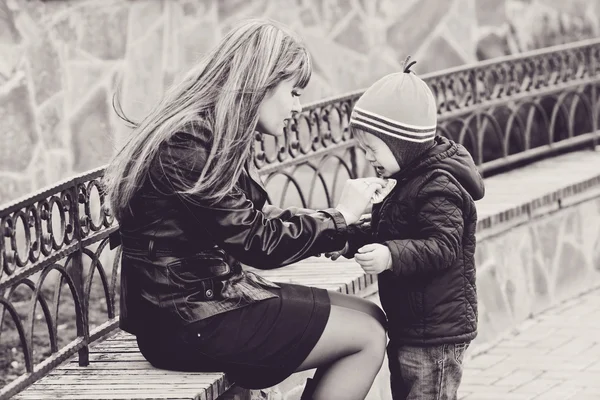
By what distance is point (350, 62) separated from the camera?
955cm

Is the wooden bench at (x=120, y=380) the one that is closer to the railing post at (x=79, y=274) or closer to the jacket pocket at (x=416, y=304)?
the railing post at (x=79, y=274)

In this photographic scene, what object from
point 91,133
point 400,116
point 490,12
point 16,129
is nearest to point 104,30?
point 91,133

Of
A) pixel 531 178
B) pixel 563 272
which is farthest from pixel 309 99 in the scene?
pixel 563 272

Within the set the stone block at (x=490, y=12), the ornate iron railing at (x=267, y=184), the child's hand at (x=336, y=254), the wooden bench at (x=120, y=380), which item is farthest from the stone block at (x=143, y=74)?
the child's hand at (x=336, y=254)

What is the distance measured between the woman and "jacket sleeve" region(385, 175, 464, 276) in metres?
0.18

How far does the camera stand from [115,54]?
800 centimetres

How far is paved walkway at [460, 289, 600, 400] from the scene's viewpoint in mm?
5477

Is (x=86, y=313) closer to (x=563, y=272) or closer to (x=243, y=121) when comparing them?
(x=243, y=121)

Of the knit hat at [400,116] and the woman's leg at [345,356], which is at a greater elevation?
the knit hat at [400,116]

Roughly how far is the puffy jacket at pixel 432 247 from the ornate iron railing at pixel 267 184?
1.05 meters

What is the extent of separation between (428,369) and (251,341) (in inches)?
24.8

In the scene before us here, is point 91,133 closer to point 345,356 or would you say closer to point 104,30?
point 104,30

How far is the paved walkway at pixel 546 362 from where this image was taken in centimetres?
548

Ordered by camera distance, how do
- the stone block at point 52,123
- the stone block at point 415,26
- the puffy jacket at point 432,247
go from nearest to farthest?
the puffy jacket at point 432,247 → the stone block at point 52,123 → the stone block at point 415,26
